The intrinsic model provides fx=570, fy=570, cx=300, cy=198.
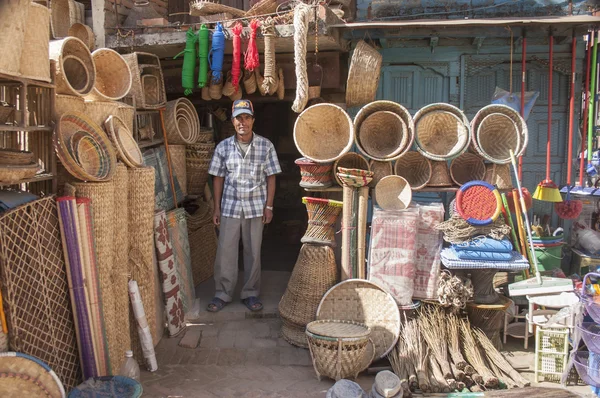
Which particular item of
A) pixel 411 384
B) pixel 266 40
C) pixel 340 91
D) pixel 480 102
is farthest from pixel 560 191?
pixel 266 40

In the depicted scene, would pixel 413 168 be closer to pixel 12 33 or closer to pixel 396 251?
pixel 396 251

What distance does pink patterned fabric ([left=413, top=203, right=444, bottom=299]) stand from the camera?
517cm

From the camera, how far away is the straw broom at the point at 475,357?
4.52 metres

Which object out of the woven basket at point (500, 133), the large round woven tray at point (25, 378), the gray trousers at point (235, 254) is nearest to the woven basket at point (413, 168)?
the woven basket at point (500, 133)

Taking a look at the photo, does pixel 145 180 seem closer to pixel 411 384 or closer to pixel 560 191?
pixel 411 384

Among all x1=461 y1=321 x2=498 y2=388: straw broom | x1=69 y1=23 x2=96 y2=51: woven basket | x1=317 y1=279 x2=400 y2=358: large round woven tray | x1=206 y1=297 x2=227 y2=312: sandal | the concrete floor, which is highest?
x1=69 y1=23 x2=96 y2=51: woven basket

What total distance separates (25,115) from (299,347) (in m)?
3.10

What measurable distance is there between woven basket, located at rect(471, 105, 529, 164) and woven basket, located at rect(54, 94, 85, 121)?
3.49m

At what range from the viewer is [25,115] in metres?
3.83

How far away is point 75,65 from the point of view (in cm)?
480

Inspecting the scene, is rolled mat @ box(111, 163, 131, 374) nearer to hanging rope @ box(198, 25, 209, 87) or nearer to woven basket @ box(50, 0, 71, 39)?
hanging rope @ box(198, 25, 209, 87)

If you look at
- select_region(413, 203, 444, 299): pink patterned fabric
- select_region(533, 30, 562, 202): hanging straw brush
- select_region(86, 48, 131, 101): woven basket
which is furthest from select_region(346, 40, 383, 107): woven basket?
select_region(86, 48, 131, 101): woven basket

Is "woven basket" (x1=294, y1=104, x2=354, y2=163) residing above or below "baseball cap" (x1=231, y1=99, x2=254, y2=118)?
below

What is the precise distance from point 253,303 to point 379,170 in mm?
1916
